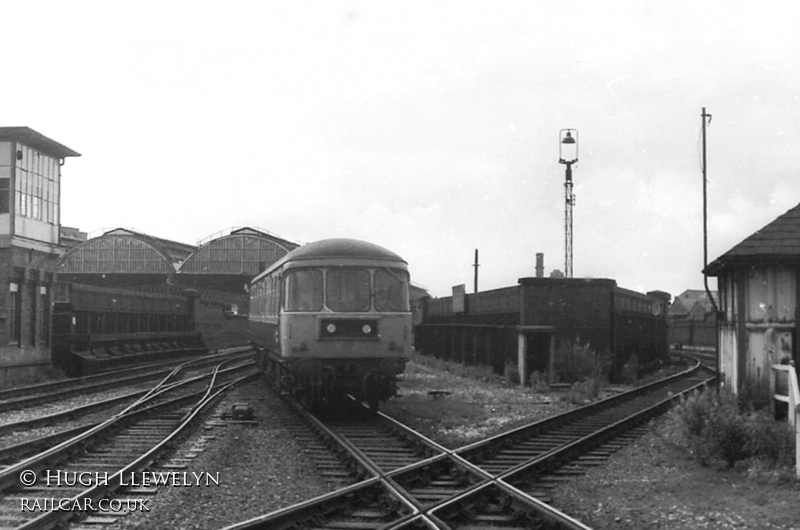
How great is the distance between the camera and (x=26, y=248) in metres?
25.1

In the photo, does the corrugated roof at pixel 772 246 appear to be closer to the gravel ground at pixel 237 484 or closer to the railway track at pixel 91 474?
the gravel ground at pixel 237 484

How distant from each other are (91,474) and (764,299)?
837cm

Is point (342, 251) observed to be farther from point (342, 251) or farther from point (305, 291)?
point (305, 291)

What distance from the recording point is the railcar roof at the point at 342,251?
14.7 m

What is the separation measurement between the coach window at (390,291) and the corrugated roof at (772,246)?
215 inches

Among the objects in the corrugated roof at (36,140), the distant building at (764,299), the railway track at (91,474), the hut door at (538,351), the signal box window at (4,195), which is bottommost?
the railway track at (91,474)

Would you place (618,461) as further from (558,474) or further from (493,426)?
(493,426)

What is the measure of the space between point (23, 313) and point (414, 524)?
2055 centimetres

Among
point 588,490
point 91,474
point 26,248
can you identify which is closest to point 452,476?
point 588,490

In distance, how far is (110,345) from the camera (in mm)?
30781

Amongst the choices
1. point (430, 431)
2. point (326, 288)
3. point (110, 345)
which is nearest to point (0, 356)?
point (110, 345)

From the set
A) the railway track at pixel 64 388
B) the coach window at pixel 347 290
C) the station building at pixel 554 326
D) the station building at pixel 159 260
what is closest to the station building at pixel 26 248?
the railway track at pixel 64 388

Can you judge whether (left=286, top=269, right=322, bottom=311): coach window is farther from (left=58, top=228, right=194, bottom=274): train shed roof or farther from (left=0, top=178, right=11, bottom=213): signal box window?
(left=58, top=228, right=194, bottom=274): train shed roof

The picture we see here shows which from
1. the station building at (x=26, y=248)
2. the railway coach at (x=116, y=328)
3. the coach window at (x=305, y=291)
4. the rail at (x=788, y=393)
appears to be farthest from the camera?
the railway coach at (x=116, y=328)
